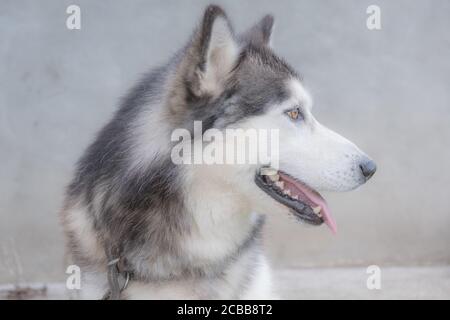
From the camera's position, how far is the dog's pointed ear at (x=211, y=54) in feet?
7.82

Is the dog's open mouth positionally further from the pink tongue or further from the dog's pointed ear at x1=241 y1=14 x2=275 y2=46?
the dog's pointed ear at x1=241 y1=14 x2=275 y2=46

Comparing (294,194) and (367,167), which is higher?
(367,167)

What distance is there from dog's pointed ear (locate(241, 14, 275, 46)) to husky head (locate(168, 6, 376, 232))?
0.60 ft

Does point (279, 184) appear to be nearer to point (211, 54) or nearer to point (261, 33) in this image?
point (211, 54)

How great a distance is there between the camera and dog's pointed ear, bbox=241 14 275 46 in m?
2.81

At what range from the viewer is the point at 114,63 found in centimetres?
502

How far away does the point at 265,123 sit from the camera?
2543mm

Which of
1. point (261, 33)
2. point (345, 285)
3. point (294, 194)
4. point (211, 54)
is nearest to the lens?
point (211, 54)

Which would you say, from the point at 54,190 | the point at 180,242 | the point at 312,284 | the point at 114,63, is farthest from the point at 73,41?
the point at 180,242

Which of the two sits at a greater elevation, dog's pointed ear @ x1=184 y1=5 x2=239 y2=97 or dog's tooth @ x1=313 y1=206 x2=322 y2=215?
dog's pointed ear @ x1=184 y1=5 x2=239 y2=97

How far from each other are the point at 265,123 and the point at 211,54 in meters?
0.34

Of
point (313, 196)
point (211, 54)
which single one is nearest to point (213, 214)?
point (313, 196)

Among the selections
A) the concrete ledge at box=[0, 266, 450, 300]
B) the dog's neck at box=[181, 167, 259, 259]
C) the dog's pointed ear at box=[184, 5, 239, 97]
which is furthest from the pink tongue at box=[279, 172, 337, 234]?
the concrete ledge at box=[0, 266, 450, 300]

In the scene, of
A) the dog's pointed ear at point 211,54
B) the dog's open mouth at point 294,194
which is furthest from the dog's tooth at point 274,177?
the dog's pointed ear at point 211,54
